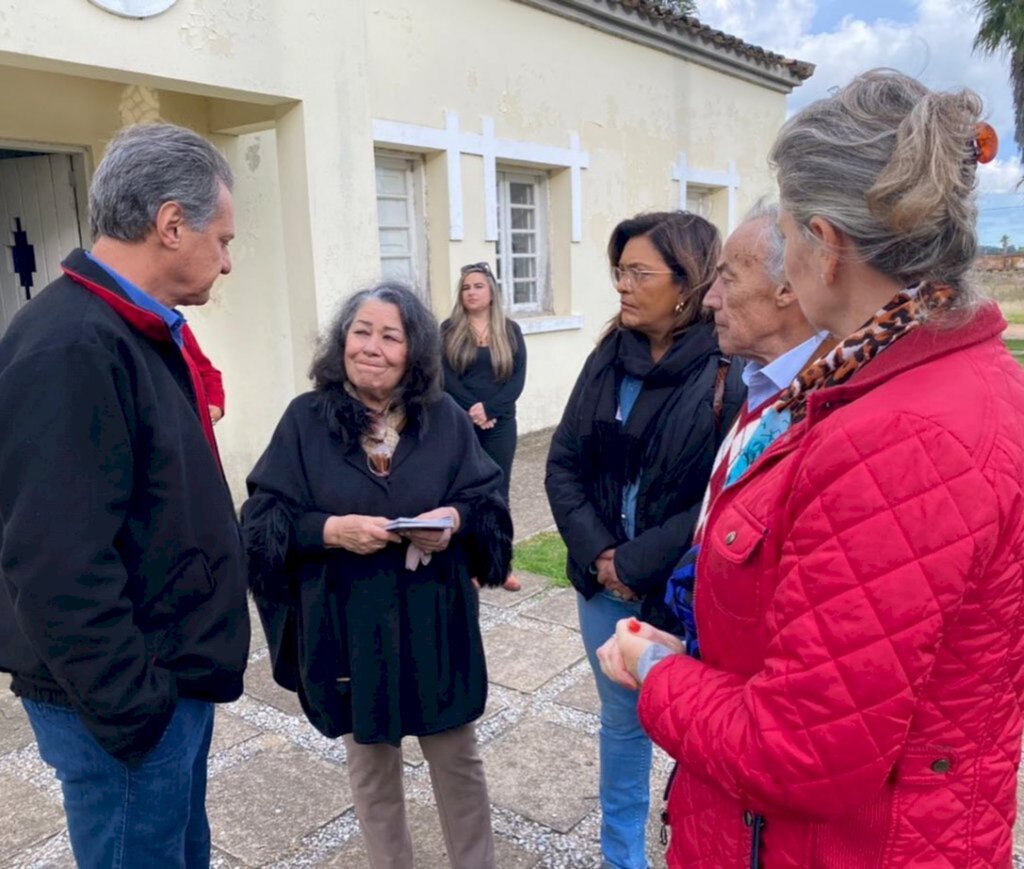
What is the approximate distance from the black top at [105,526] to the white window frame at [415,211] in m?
5.91

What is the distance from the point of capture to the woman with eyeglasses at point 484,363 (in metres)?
5.42

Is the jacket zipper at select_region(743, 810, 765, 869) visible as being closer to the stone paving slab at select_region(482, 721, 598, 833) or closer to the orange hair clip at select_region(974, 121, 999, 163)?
the orange hair clip at select_region(974, 121, 999, 163)

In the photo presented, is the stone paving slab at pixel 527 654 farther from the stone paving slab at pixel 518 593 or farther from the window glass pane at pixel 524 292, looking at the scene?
the window glass pane at pixel 524 292

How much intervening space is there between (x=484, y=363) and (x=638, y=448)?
126 inches

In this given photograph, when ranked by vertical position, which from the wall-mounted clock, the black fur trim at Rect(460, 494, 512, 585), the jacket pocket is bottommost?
the black fur trim at Rect(460, 494, 512, 585)

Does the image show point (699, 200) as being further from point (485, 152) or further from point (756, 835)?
point (756, 835)

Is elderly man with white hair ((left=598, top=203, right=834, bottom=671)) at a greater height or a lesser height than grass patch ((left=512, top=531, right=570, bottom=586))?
greater

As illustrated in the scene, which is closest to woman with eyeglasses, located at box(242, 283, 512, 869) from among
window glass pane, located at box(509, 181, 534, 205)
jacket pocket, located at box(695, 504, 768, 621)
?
jacket pocket, located at box(695, 504, 768, 621)

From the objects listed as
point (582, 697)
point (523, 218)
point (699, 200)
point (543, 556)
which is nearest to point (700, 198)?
point (699, 200)

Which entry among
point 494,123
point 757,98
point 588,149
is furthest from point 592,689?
point 757,98

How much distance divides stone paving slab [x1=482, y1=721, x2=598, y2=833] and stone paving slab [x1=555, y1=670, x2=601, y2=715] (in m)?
0.18

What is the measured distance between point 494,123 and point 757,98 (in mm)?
5788

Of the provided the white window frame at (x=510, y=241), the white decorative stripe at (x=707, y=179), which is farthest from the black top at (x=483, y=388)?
the white decorative stripe at (x=707, y=179)

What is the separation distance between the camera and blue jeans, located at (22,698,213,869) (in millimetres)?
1704
